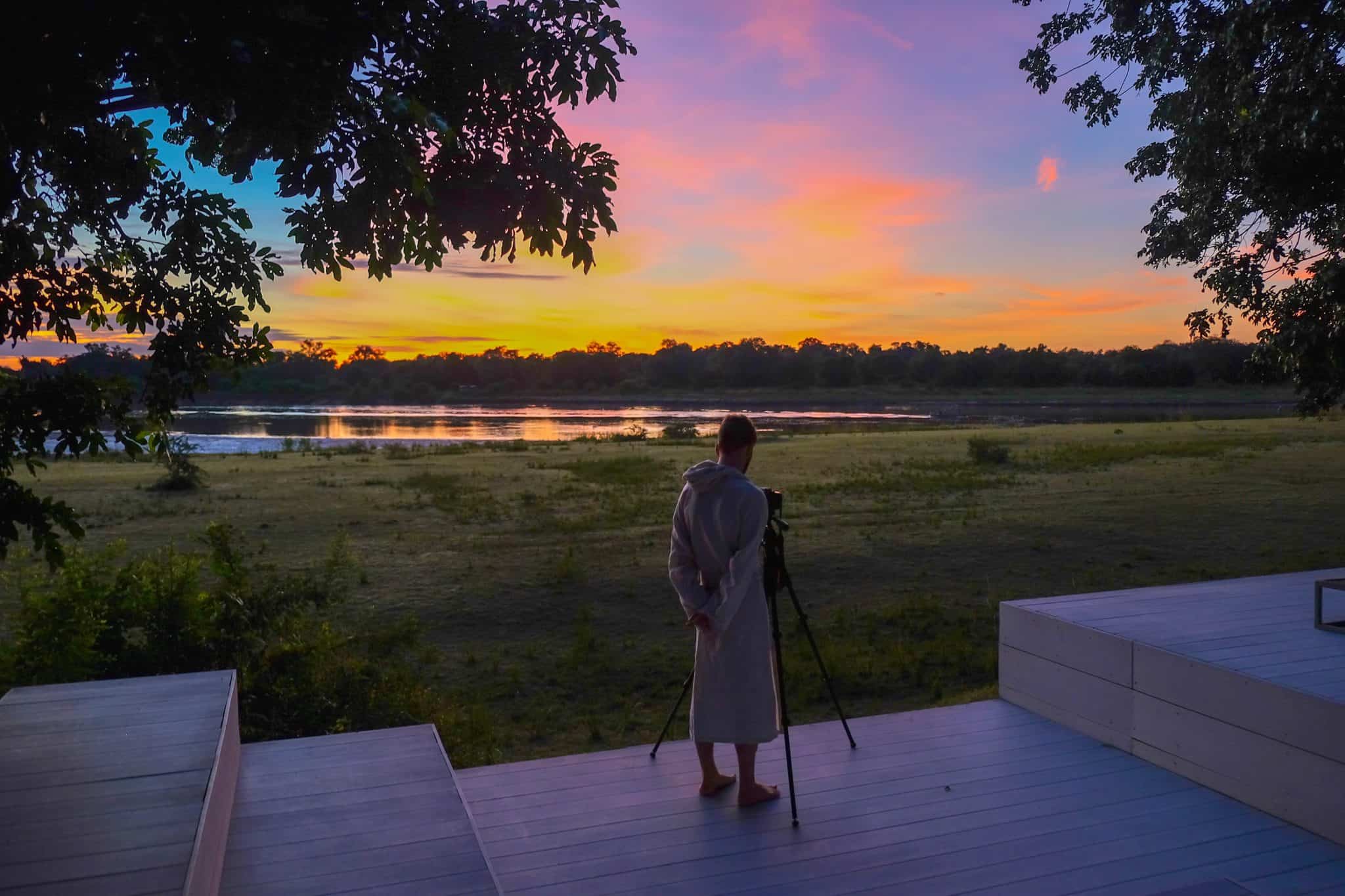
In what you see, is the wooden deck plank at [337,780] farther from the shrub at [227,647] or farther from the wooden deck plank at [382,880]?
the shrub at [227,647]

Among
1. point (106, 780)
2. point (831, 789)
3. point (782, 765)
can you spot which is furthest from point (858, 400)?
point (106, 780)

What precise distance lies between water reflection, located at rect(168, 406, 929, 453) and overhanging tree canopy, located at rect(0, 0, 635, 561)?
106ft

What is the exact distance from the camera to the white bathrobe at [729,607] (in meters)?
3.55

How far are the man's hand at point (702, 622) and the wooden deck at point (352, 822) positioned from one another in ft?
3.36

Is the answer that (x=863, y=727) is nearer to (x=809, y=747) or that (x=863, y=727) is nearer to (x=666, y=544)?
(x=809, y=747)

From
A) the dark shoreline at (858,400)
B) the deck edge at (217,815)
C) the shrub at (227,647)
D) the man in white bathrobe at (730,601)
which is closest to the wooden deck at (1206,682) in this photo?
the man in white bathrobe at (730,601)

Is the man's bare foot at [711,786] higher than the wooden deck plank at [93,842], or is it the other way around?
the wooden deck plank at [93,842]

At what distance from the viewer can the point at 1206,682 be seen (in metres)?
3.68

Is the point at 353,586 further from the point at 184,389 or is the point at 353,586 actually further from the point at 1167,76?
the point at 1167,76

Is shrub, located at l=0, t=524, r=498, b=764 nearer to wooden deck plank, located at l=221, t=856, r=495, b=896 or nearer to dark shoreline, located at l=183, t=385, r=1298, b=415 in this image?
wooden deck plank, located at l=221, t=856, r=495, b=896

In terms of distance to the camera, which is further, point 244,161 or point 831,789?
point 831,789

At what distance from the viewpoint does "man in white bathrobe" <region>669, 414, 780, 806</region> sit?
355 centimetres

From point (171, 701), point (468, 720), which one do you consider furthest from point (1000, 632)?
point (171, 701)

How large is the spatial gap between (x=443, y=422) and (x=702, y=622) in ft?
165
